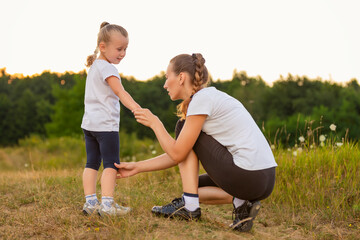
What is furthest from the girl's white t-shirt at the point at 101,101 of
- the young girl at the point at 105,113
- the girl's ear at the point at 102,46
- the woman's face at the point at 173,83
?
the woman's face at the point at 173,83

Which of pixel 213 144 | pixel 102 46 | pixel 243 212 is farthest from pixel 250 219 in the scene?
pixel 102 46

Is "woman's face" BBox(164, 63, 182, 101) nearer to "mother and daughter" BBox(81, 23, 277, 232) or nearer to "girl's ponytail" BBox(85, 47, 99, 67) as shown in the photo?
"mother and daughter" BBox(81, 23, 277, 232)

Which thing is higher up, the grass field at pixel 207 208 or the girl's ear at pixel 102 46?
the girl's ear at pixel 102 46

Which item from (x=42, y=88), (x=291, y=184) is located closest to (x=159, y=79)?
(x=42, y=88)

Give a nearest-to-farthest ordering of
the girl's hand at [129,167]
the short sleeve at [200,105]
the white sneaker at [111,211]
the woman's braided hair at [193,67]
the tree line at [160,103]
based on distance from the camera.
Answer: the short sleeve at [200,105], the woman's braided hair at [193,67], the white sneaker at [111,211], the girl's hand at [129,167], the tree line at [160,103]

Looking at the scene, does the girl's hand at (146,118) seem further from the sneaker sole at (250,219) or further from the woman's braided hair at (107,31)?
the sneaker sole at (250,219)

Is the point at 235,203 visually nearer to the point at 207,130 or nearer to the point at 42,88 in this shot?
the point at 207,130

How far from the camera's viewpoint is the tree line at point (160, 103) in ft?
91.0

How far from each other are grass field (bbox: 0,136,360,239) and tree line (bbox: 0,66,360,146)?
17008 millimetres

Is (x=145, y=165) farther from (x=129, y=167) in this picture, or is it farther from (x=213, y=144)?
(x=213, y=144)

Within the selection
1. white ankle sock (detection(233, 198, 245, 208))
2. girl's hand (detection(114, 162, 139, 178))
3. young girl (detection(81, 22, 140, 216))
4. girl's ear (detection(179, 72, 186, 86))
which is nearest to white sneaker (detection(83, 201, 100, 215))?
young girl (detection(81, 22, 140, 216))

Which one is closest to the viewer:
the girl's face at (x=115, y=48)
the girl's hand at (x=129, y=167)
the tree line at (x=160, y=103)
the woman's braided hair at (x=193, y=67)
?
the woman's braided hair at (x=193, y=67)

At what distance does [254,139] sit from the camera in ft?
9.20

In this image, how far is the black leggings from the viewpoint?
110 inches
